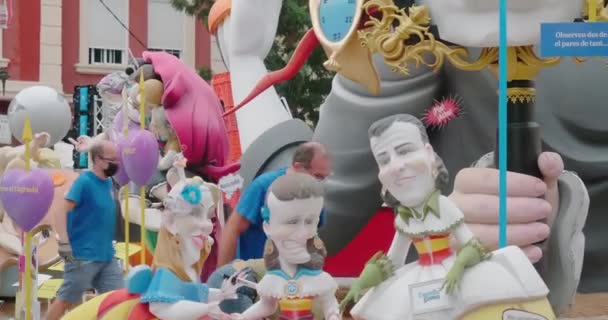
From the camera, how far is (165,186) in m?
6.68

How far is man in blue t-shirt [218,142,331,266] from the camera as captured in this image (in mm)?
5039

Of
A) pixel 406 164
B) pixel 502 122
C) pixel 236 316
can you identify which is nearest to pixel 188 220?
pixel 236 316

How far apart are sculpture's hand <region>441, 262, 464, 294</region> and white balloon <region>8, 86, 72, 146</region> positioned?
5922 mm

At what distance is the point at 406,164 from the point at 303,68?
8.96 meters

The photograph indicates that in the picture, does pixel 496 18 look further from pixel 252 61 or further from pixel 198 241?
pixel 252 61

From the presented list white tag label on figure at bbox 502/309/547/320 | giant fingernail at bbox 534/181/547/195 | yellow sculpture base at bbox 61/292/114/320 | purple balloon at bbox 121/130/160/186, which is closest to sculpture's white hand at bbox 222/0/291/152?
purple balloon at bbox 121/130/160/186

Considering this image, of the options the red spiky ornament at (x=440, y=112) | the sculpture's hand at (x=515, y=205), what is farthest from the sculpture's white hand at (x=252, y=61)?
the sculpture's hand at (x=515, y=205)

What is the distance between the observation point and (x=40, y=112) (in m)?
9.27

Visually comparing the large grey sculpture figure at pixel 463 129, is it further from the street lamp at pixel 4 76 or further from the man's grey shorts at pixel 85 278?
the street lamp at pixel 4 76

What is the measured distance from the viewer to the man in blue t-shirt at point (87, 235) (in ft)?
19.5

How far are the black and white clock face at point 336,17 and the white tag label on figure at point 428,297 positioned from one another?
2.28 meters

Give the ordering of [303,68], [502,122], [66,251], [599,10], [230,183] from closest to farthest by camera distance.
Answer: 1. [502,122]
2. [599,10]
3. [66,251]
4. [230,183]
5. [303,68]

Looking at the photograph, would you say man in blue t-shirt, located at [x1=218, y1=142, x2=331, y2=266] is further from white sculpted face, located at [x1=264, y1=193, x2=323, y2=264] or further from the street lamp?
the street lamp

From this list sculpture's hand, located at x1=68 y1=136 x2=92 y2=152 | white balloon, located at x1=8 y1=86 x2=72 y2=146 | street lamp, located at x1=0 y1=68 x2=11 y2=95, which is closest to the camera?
sculpture's hand, located at x1=68 y1=136 x2=92 y2=152
